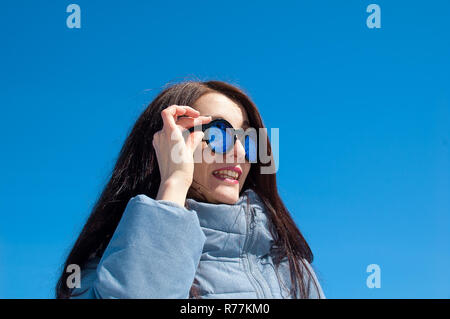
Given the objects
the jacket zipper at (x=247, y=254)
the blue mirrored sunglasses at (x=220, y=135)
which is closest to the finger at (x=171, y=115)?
the blue mirrored sunglasses at (x=220, y=135)

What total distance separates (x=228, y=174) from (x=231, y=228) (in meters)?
0.42

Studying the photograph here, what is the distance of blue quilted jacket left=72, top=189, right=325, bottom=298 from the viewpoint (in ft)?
7.68

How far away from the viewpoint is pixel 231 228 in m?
3.06

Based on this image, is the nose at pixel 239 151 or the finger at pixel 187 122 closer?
the finger at pixel 187 122

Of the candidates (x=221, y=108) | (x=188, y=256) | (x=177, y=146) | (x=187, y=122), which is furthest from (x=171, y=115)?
(x=188, y=256)

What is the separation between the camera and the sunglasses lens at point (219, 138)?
321 cm

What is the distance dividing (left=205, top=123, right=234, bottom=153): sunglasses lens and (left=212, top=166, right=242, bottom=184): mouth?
0.43ft

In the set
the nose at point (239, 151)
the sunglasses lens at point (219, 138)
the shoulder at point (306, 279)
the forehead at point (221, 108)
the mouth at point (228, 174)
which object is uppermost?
the forehead at point (221, 108)

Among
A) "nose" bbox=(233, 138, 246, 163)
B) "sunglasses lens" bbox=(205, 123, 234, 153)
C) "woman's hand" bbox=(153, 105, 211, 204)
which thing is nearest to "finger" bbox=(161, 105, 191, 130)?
"woman's hand" bbox=(153, 105, 211, 204)

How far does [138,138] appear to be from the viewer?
11.5 ft

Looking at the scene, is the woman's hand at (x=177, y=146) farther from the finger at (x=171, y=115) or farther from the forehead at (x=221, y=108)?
the forehead at (x=221, y=108)

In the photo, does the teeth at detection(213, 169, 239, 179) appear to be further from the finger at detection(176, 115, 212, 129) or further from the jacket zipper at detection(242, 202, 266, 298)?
the finger at detection(176, 115, 212, 129)
